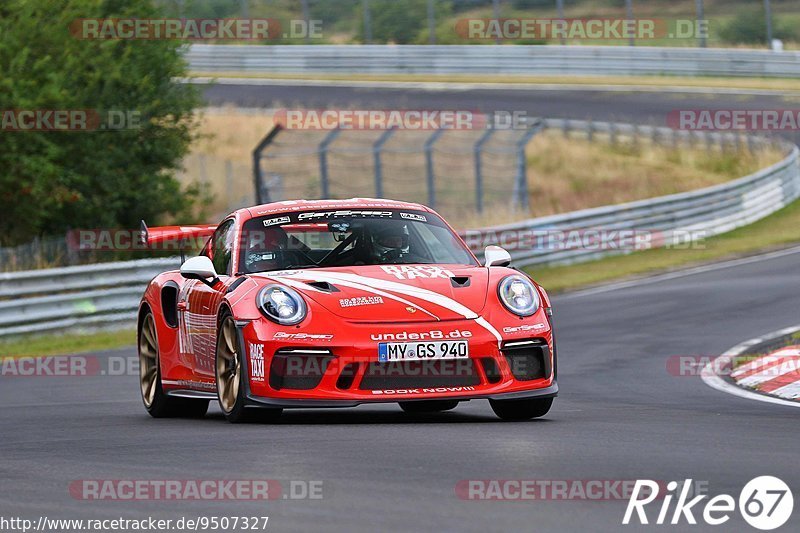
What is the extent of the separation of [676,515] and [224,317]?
4.09 metres

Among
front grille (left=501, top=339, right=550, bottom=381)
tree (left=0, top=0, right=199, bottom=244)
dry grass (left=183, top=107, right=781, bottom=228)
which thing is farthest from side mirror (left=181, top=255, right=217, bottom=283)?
dry grass (left=183, top=107, right=781, bottom=228)

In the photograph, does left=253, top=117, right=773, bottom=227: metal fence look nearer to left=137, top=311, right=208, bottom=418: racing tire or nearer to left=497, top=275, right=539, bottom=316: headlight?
left=137, top=311, right=208, bottom=418: racing tire

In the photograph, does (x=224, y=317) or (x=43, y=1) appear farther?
(x=43, y=1)

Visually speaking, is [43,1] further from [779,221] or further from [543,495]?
[543,495]

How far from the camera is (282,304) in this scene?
848 cm

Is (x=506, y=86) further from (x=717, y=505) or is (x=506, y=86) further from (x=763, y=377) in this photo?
(x=717, y=505)

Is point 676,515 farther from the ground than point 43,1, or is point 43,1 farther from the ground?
point 43,1

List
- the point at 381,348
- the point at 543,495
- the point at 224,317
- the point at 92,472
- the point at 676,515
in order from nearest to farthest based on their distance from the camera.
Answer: the point at 676,515, the point at 543,495, the point at 92,472, the point at 381,348, the point at 224,317

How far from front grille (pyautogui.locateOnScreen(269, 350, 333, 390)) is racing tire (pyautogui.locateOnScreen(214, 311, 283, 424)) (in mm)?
215

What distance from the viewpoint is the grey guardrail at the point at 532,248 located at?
722 inches

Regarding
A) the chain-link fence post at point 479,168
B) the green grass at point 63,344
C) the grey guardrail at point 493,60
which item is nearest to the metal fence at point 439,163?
the chain-link fence post at point 479,168

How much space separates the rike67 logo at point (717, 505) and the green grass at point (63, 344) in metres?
12.1

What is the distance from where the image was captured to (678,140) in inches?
1460

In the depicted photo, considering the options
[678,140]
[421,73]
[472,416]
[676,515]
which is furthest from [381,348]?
[421,73]
